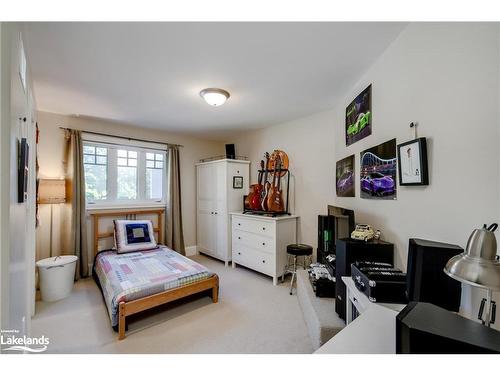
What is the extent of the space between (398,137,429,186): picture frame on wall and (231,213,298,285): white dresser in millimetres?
1755

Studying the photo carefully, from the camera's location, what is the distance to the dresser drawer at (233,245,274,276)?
9.91 feet

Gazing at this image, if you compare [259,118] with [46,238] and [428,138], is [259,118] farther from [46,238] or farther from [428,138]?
[46,238]

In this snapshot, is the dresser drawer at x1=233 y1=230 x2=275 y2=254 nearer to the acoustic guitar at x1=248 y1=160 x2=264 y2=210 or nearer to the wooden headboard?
the acoustic guitar at x1=248 y1=160 x2=264 y2=210

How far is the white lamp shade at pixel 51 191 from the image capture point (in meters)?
2.65

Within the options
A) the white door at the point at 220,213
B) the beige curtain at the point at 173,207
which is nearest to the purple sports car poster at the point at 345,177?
the white door at the point at 220,213

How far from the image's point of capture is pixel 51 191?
8.89ft

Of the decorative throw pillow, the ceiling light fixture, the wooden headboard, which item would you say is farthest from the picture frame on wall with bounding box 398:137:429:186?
the wooden headboard

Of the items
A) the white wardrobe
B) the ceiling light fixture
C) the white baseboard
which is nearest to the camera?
the ceiling light fixture

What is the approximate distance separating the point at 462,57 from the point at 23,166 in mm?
2333

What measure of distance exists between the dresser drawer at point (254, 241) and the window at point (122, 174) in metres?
1.61

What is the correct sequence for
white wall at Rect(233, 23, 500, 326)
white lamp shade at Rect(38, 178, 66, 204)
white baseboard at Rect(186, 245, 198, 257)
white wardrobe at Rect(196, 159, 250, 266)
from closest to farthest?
white wall at Rect(233, 23, 500, 326) → white lamp shade at Rect(38, 178, 66, 204) → white wardrobe at Rect(196, 159, 250, 266) → white baseboard at Rect(186, 245, 198, 257)

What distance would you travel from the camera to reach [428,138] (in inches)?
49.6

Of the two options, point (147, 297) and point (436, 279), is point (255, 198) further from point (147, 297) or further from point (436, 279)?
point (436, 279)
